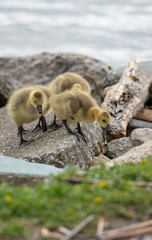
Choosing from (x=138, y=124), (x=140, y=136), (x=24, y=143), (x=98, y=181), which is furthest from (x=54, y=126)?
(x=98, y=181)

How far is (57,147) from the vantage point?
23.6ft

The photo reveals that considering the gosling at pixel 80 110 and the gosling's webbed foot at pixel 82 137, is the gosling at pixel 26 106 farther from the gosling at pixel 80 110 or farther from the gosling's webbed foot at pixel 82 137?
the gosling's webbed foot at pixel 82 137

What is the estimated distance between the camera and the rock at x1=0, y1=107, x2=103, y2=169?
7089 mm

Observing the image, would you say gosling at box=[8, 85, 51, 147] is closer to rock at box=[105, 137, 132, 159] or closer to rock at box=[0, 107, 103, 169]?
rock at box=[0, 107, 103, 169]

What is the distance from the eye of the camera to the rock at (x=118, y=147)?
354 inches

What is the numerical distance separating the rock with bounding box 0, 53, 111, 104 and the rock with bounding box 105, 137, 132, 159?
14.4 feet

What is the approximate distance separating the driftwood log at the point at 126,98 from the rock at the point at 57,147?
0.75 metres

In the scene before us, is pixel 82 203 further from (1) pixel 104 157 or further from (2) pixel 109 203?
(1) pixel 104 157

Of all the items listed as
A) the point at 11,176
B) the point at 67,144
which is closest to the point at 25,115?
the point at 67,144

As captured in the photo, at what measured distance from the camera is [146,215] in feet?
11.2

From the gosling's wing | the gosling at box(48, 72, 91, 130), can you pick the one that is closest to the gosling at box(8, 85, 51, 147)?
the gosling at box(48, 72, 91, 130)

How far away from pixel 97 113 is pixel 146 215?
3.89 m

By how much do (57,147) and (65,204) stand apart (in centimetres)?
377

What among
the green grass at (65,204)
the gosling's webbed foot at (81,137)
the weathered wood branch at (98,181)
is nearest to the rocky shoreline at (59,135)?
the gosling's webbed foot at (81,137)
